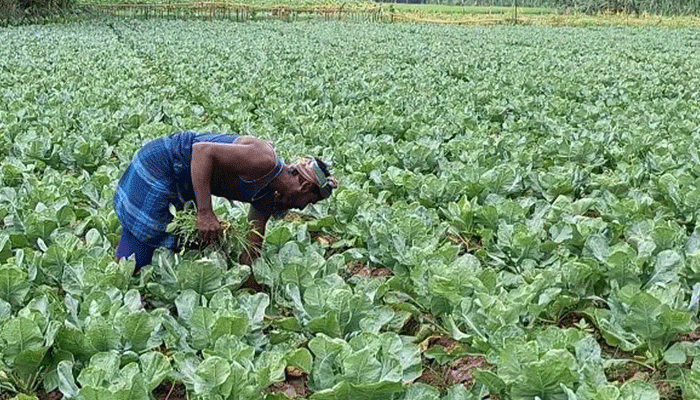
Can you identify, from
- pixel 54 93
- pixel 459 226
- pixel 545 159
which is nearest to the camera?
pixel 459 226

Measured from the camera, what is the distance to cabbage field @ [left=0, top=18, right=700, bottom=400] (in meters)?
2.64

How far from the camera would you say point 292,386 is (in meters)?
2.98

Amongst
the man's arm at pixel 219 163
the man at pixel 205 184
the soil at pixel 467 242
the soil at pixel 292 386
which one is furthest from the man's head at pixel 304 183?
the soil at pixel 467 242

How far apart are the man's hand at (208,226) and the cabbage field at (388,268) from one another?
0.12m

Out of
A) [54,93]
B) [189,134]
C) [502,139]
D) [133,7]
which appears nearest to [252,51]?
[54,93]

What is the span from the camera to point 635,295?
114 inches

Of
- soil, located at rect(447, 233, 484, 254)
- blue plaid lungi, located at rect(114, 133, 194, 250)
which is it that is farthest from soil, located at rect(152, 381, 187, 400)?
soil, located at rect(447, 233, 484, 254)

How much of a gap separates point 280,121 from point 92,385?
6340 millimetres

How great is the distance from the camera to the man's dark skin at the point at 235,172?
3.34 meters

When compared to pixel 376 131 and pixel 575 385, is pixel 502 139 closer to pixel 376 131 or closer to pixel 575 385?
pixel 376 131

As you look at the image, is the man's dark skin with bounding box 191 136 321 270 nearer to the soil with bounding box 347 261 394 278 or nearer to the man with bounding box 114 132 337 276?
the man with bounding box 114 132 337 276

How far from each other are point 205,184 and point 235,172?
152mm

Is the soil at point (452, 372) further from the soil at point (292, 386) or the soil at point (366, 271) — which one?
the soil at point (366, 271)

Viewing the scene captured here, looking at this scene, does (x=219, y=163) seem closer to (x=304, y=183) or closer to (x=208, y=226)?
(x=208, y=226)
